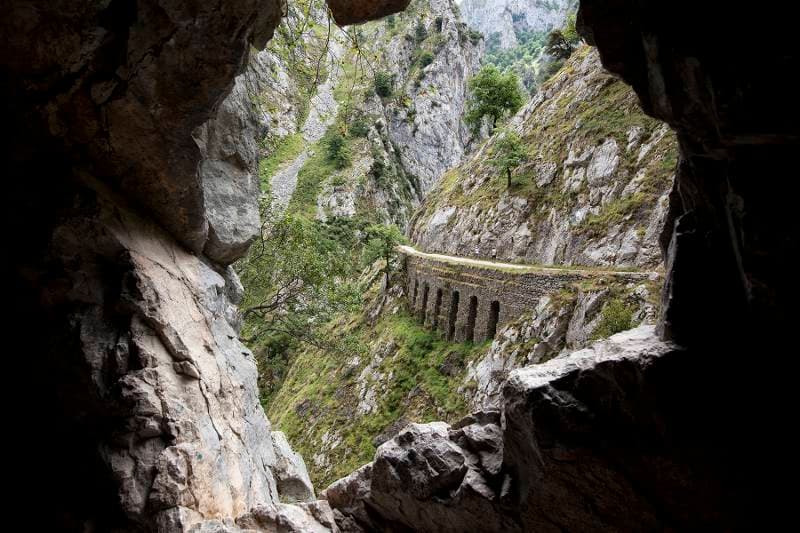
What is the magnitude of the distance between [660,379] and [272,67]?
32.0 feet

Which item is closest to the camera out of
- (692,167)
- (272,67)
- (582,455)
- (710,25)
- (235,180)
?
(710,25)

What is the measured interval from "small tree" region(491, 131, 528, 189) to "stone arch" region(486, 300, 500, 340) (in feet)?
40.6

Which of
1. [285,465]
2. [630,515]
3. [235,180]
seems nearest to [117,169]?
[235,180]

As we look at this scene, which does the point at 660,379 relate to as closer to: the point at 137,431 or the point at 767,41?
the point at 767,41

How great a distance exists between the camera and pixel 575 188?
32.6m

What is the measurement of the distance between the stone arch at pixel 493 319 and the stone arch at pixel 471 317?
2066mm

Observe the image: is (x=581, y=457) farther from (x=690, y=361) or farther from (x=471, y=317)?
(x=471, y=317)

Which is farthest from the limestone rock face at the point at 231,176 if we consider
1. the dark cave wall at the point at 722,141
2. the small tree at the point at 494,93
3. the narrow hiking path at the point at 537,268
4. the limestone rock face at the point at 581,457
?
the small tree at the point at 494,93

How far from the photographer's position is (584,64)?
140 ft

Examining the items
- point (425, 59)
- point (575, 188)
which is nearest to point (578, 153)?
point (575, 188)

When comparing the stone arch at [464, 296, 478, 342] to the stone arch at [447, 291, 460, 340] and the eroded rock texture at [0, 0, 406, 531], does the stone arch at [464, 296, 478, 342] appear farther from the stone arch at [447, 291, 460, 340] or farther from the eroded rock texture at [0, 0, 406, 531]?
the eroded rock texture at [0, 0, 406, 531]

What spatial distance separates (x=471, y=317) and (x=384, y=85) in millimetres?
85741

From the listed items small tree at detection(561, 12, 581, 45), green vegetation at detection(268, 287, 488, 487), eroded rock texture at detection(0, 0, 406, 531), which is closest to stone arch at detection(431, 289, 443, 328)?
green vegetation at detection(268, 287, 488, 487)

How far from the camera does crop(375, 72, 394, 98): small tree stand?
103 m
